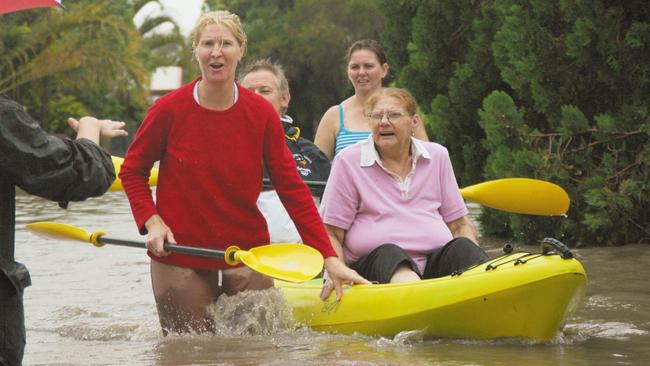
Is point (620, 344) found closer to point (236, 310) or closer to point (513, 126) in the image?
point (236, 310)

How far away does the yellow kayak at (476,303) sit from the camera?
18.3 feet

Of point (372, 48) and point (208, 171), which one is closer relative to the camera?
point (208, 171)

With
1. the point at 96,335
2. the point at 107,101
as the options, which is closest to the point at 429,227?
the point at 96,335

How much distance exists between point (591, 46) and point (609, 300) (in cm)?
279

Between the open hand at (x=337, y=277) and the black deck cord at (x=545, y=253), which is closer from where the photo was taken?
the black deck cord at (x=545, y=253)

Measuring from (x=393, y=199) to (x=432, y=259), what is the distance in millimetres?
377

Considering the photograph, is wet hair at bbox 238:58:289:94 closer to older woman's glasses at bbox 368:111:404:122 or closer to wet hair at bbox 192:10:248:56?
older woman's glasses at bbox 368:111:404:122

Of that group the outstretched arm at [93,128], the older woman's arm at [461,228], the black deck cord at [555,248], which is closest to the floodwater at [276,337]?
the black deck cord at [555,248]

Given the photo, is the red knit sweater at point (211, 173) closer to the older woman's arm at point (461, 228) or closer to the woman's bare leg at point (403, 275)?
the woman's bare leg at point (403, 275)

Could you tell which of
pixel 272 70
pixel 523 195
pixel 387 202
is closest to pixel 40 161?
pixel 387 202

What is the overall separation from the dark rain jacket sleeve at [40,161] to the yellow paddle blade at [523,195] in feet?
14.9

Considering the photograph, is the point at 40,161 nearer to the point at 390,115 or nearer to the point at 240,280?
the point at 240,280

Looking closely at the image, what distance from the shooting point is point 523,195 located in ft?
24.6

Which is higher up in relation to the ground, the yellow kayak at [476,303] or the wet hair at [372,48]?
the wet hair at [372,48]
